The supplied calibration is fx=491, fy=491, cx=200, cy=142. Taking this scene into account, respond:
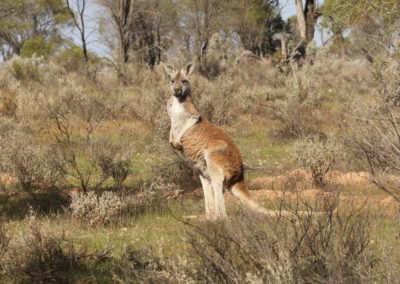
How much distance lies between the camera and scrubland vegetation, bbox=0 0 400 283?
3354 millimetres

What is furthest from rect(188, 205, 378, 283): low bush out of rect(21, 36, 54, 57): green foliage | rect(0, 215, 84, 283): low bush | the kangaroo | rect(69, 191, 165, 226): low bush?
rect(21, 36, 54, 57): green foliage

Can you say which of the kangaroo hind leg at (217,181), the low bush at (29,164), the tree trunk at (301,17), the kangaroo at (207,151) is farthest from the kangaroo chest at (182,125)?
the tree trunk at (301,17)

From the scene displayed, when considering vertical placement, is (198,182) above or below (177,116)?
below

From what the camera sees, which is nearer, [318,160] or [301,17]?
[318,160]

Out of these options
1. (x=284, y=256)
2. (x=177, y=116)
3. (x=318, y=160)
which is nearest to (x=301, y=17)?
(x=318, y=160)

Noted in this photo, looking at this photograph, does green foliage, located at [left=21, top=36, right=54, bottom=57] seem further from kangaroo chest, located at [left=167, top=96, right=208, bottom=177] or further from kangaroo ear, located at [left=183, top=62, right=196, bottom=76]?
kangaroo chest, located at [left=167, top=96, right=208, bottom=177]

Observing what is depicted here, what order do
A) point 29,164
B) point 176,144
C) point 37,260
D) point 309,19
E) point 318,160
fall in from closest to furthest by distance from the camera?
point 37,260, point 176,144, point 29,164, point 318,160, point 309,19

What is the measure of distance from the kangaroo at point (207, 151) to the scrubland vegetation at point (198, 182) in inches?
11.9

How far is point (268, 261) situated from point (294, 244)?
1.52 ft

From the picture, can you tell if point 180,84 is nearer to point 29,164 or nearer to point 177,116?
point 177,116

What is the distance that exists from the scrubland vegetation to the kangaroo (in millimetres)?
303

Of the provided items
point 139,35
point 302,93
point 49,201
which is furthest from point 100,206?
point 139,35

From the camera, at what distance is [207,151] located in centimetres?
593

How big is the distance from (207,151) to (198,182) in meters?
2.84
